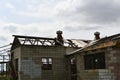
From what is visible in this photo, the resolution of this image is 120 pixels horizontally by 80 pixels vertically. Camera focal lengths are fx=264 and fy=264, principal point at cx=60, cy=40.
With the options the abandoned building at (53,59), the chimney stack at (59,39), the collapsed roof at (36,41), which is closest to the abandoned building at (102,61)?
the abandoned building at (53,59)

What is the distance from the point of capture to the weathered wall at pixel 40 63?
26.8 m

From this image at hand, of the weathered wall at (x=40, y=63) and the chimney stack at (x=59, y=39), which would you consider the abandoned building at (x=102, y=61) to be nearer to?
the weathered wall at (x=40, y=63)

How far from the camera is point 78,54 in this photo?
82.3ft

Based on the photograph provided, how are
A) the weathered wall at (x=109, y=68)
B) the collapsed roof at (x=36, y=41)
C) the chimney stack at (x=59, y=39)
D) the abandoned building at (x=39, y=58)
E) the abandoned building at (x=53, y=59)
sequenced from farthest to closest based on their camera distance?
1. the chimney stack at (x=59, y=39)
2. the collapsed roof at (x=36, y=41)
3. the abandoned building at (x=39, y=58)
4. the abandoned building at (x=53, y=59)
5. the weathered wall at (x=109, y=68)

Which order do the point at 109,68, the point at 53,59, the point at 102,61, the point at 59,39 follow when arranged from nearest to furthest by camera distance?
the point at 109,68
the point at 102,61
the point at 53,59
the point at 59,39

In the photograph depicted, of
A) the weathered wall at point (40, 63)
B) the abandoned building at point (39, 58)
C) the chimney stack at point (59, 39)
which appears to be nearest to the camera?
the weathered wall at point (40, 63)

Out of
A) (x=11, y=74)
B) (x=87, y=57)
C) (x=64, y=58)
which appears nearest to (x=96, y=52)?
(x=87, y=57)

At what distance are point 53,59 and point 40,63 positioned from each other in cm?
163

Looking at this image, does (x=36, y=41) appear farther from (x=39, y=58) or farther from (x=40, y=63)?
(x=40, y=63)

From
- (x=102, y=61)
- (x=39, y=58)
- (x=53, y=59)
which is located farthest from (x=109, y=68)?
(x=39, y=58)

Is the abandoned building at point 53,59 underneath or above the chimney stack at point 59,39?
underneath

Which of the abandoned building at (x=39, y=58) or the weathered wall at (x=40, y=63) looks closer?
the weathered wall at (x=40, y=63)

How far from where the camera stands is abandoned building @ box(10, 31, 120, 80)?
911 inches

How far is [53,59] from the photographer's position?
28.3 m
